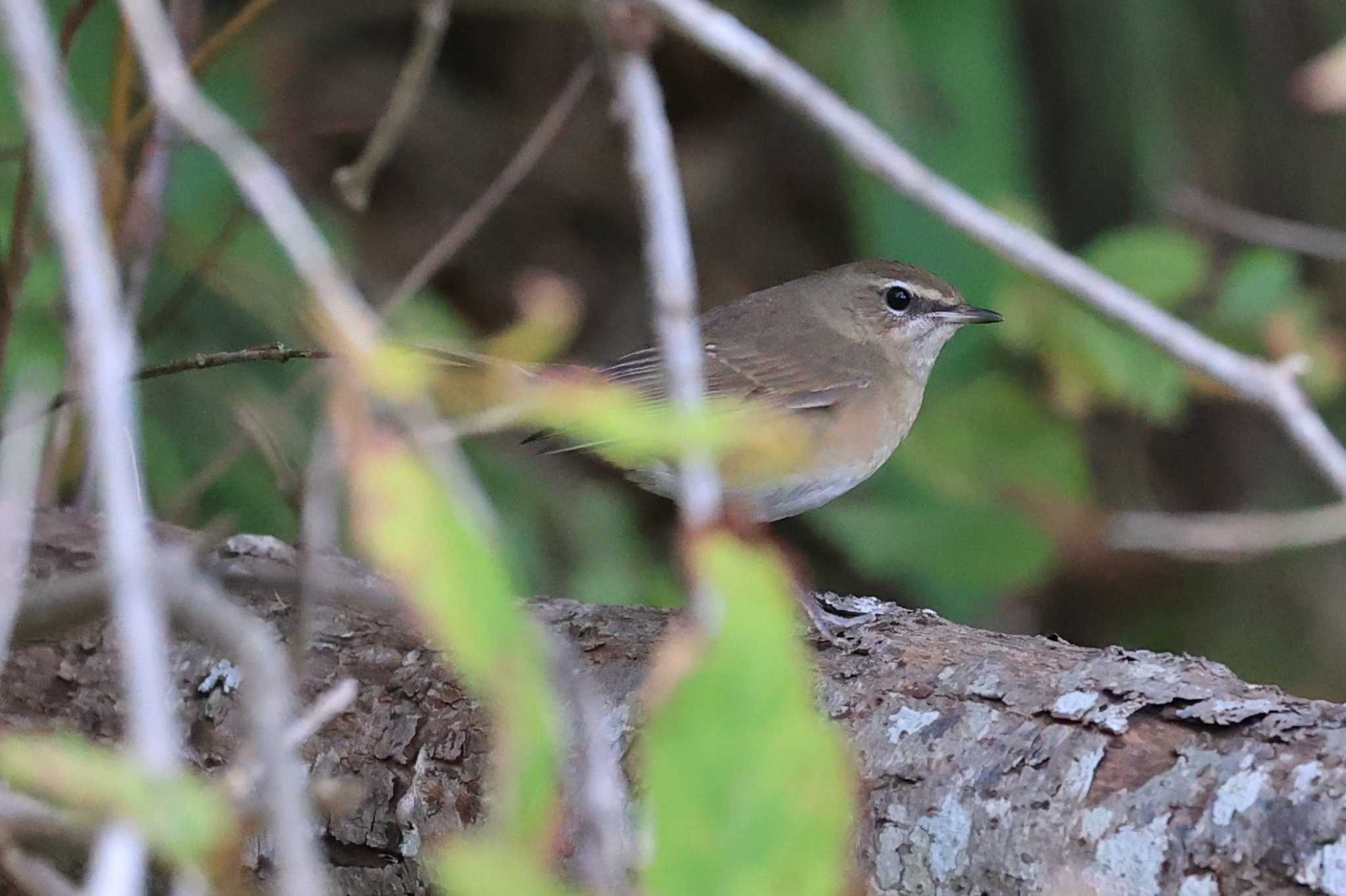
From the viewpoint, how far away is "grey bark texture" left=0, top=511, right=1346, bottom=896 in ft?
6.31

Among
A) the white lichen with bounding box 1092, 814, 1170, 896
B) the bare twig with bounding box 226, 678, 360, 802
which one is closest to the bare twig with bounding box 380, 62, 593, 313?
the white lichen with bounding box 1092, 814, 1170, 896

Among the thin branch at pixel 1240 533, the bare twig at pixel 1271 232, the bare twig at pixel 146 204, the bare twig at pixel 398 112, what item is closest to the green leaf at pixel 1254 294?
the bare twig at pixel 1271 232

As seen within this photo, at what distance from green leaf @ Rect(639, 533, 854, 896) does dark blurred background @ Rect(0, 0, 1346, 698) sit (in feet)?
7.65

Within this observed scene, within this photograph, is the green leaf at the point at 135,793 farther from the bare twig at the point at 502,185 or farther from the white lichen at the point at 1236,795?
the bare twig at the point at 502,185

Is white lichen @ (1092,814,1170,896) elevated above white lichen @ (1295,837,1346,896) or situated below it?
above

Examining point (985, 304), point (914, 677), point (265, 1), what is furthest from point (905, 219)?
point (914, 677)

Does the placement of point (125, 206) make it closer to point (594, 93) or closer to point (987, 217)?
point (987, 217)

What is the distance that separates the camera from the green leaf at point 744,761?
3.08 feet

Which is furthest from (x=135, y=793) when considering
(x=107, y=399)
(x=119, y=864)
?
(x=107, y=399)

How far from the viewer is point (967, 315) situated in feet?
13.5

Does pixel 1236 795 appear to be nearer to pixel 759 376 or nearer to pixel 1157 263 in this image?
pixel 759 376

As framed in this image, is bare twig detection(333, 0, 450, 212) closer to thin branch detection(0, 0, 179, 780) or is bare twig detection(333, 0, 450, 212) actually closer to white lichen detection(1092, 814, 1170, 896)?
thin branch detection(0, 0, 179, 780)

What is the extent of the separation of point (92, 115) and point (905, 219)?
2.34 m

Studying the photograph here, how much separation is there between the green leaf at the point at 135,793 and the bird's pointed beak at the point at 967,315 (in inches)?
129
